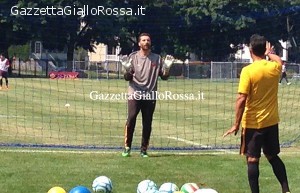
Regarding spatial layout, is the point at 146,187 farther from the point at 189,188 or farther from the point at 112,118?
the point at 112,118

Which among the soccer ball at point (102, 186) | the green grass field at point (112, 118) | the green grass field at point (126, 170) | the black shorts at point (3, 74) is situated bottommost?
the green grass field at point (112, 118)

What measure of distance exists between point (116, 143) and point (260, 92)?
624 cm

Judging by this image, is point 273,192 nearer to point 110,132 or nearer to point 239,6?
point 110,132

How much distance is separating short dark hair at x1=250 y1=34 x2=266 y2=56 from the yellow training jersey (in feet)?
0.33

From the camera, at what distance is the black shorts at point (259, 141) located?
336 inches

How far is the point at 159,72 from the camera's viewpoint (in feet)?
38.8

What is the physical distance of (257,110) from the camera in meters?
8.55

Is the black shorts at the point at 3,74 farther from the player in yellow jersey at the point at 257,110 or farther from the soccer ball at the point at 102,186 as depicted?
the player in yellow jersey at the point at 257,110

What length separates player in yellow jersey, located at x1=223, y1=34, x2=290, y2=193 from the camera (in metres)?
8.38

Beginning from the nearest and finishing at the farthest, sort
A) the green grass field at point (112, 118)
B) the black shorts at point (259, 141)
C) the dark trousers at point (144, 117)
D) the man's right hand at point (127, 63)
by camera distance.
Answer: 1. the black shorts at point (259, 141)
2. the man's right hand at point (127, 63)
3. the dark trousers at point (144, 117)
4. the green grass field at point (112, 118)

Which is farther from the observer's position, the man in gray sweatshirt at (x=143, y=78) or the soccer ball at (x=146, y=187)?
the man in gray sweatshirt at (x=143, y=78)

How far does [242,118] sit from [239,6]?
13442 millimetres

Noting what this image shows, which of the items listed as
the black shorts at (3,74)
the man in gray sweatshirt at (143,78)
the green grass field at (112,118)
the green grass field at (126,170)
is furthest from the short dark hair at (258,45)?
the black shorts at (3,74)

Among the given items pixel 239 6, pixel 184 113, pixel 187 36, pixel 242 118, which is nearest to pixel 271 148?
pixel 242 118
